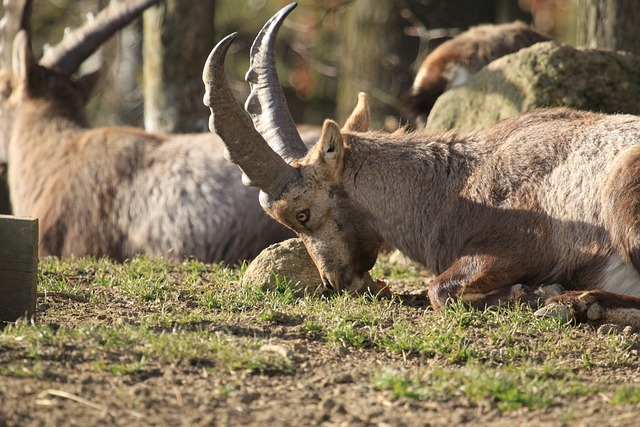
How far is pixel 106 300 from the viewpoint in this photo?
5.38m

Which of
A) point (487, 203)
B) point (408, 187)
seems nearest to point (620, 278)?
point (487, 203)

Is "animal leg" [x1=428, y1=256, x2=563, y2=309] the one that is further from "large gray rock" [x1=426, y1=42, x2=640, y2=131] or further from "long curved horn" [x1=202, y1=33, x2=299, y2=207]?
"large gray rock" [x1=426, y1=42, x2=640, y2=131]

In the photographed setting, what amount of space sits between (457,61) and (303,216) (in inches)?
171

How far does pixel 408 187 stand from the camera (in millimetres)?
5750

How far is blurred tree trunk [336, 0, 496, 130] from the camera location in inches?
450

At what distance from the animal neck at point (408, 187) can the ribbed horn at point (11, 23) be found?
5509mm

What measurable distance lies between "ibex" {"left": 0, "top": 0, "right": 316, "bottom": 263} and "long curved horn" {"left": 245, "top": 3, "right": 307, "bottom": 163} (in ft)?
7.06

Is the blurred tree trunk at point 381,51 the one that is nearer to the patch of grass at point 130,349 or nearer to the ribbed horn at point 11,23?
the ribbed horn at point 11,23

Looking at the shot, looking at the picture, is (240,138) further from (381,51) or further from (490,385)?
(381,51)

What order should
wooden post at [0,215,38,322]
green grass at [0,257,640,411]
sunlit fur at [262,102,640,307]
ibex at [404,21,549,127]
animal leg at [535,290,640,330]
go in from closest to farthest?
green grass at [0,257,640,411] → wooden post at [0,215,38,322] → animal leg at [535,290,640,330] → sunlit fur at [262,102,640,307] → ibex at [404,21,549,127]

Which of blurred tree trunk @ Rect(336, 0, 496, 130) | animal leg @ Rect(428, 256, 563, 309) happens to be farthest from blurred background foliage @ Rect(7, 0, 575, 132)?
animal leg @ Rect(428, 256, 563, 309)

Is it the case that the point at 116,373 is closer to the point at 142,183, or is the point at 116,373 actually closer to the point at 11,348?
the point at 11,348

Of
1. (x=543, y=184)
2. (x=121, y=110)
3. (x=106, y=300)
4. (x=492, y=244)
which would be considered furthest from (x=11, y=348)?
(x=121, y=110)

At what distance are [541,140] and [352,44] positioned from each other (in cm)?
630
